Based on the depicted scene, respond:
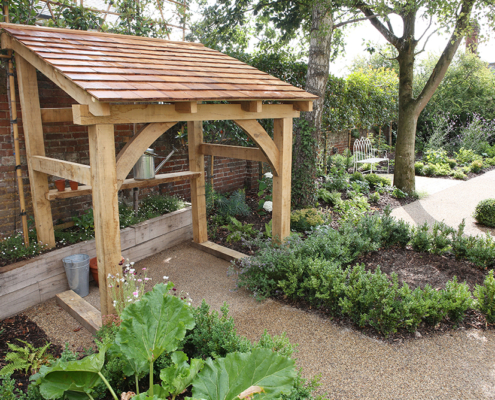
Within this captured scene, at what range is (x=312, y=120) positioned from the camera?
6.32m

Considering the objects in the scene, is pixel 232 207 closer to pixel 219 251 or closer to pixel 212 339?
pixel 219 251

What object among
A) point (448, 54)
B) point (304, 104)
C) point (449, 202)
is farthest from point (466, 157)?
point (304, 104)

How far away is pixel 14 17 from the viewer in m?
4.42

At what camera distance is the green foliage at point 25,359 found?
8.75 ft

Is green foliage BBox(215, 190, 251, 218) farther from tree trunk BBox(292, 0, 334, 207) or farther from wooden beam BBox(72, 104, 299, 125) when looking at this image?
wooden beam BBox(72, 104, 299, 125)

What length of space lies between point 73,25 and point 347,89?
7.17 m

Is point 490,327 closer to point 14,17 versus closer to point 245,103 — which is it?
point 245,103

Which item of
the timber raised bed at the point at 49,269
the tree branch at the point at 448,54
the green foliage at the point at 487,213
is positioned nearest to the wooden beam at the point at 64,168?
the timber raised bed at the point at 49,269

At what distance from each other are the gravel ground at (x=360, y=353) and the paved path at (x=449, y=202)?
3.06 meters

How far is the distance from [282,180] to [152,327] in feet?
9.13

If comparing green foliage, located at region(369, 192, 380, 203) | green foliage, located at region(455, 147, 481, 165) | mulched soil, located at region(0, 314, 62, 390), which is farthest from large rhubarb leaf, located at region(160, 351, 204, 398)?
green foliage, located at region(455, 147, 481, 165)

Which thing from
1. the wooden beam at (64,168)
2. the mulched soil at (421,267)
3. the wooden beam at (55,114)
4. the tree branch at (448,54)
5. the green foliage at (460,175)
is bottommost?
the mulched soil at (421,267)

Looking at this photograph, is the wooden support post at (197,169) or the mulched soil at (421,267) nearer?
the mulched soil at (421,267)

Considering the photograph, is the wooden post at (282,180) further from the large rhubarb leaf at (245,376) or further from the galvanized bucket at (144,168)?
the large rhubarb leaf at (245,376)
